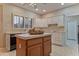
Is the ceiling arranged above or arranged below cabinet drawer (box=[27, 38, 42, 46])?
above

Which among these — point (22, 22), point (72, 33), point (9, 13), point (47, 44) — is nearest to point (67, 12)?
point (72, 33)

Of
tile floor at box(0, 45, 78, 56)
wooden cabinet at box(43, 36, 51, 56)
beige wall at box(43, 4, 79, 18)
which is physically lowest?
tile floor at box(0, 45, 78, 56)

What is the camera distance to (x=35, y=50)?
1573 mm

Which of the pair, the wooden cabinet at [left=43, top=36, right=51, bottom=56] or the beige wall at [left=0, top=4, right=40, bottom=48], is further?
the wooden cabinet at [left=43, top=36, right=51, bottom=56]

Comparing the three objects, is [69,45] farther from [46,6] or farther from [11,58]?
[11,58]

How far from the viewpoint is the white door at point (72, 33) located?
5.11 feet

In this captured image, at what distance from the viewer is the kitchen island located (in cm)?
148

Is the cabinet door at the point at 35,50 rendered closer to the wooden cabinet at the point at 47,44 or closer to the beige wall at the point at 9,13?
the wooden cabinet at the point at 47,44

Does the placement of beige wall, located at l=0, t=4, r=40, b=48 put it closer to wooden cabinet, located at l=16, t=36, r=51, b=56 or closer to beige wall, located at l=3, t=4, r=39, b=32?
beige wall, located at l=3, t=4, r=39, b=32

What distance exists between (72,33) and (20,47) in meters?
0.81

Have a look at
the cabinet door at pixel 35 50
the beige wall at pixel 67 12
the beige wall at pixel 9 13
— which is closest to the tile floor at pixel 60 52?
the cabinet door at pixel 35 50

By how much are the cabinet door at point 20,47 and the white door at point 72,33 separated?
68cm

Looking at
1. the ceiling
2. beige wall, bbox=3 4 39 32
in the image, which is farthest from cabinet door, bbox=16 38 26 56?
the ceiling

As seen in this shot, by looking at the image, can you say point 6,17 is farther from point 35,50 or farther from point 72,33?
point 72,33
